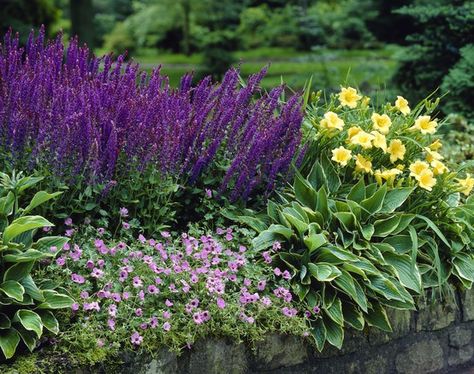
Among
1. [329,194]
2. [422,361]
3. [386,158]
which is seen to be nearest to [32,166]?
[329,194]

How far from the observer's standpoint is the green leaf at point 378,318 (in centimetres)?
362

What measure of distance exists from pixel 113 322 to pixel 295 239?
115 cm

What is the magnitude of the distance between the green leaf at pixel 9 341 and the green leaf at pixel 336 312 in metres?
1.44

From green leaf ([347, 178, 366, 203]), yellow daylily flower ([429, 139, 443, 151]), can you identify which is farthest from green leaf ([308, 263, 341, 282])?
yellow daylily flower ([429, 139, 443, 151])

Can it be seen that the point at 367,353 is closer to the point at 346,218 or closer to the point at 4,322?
the point at 346,218

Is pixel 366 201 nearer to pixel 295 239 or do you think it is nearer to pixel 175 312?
pixel 295 239

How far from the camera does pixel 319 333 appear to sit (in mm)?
3449

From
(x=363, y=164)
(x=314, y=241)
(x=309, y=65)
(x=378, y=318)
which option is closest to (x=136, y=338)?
(x=314, y=241)

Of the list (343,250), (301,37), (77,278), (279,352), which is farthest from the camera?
(301,37)

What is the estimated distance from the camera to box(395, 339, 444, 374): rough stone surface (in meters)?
3.89

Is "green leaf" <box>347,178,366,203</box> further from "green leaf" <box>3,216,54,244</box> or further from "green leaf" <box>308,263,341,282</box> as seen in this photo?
"green leaf" <box>3,216,54,244</box>

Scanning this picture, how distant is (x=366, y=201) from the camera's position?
3.84 meters

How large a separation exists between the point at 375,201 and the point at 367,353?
2.61 ft

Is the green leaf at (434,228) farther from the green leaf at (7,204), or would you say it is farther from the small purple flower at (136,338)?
the green leaf at (7,204)
